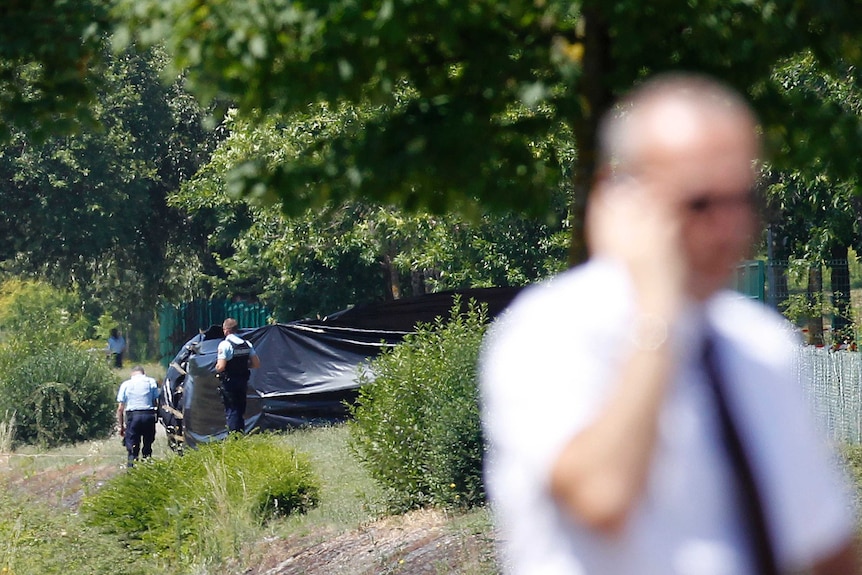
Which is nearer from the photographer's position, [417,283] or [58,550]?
[58,550]

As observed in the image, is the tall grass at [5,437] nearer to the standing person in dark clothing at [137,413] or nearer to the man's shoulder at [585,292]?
the standing person in dark clothing at [137,413]

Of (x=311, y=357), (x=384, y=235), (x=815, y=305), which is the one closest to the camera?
(x=815, y=305)

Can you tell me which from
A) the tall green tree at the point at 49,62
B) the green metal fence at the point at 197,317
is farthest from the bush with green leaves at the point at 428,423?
the green metal fence at the point at 197,317

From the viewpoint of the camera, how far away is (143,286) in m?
38.0

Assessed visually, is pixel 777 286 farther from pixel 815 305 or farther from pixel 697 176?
pixel 697 176

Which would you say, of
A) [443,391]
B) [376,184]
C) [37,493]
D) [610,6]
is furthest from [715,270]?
[37,493]

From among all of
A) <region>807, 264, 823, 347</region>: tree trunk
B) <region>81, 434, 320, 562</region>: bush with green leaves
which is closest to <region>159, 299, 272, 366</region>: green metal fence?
<region>807, 264, 823, 347</region>: tree trunk

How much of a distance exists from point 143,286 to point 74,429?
16905 millimetres

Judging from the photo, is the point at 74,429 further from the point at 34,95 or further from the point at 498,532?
the point at 34,95

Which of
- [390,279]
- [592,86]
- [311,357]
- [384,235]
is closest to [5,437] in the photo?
[311,357]

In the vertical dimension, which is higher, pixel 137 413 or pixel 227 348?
pixel 227 348

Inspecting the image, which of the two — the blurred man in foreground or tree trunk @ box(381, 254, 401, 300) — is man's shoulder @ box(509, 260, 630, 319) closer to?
the blurred man in foreground

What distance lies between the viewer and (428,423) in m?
10.0

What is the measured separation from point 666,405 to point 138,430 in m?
15.4
